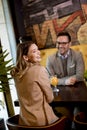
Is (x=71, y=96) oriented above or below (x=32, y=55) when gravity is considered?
below

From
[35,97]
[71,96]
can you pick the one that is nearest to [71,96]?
[71,96]

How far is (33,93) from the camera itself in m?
2.22

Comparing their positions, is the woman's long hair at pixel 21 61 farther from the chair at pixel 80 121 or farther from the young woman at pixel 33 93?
the chair at pixel 80 121

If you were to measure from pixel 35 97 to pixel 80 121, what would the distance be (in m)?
0.45

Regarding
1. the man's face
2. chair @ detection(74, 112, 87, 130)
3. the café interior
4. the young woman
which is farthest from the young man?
the young woman

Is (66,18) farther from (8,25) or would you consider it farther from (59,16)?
(8,25)

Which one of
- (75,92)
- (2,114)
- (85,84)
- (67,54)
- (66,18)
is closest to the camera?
(75,92)

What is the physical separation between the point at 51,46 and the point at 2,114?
1514 millimetres

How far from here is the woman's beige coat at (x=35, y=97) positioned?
2225mm

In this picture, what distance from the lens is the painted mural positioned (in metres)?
4.15

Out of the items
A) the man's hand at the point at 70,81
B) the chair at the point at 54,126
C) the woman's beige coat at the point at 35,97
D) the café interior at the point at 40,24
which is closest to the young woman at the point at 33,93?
the woman's beige coat at the point at 35,97

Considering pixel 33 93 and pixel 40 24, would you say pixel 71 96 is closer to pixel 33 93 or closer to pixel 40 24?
pixel 33 93

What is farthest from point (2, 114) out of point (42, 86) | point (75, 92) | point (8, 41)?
point (42, 86)

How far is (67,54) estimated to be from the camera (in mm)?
3625
